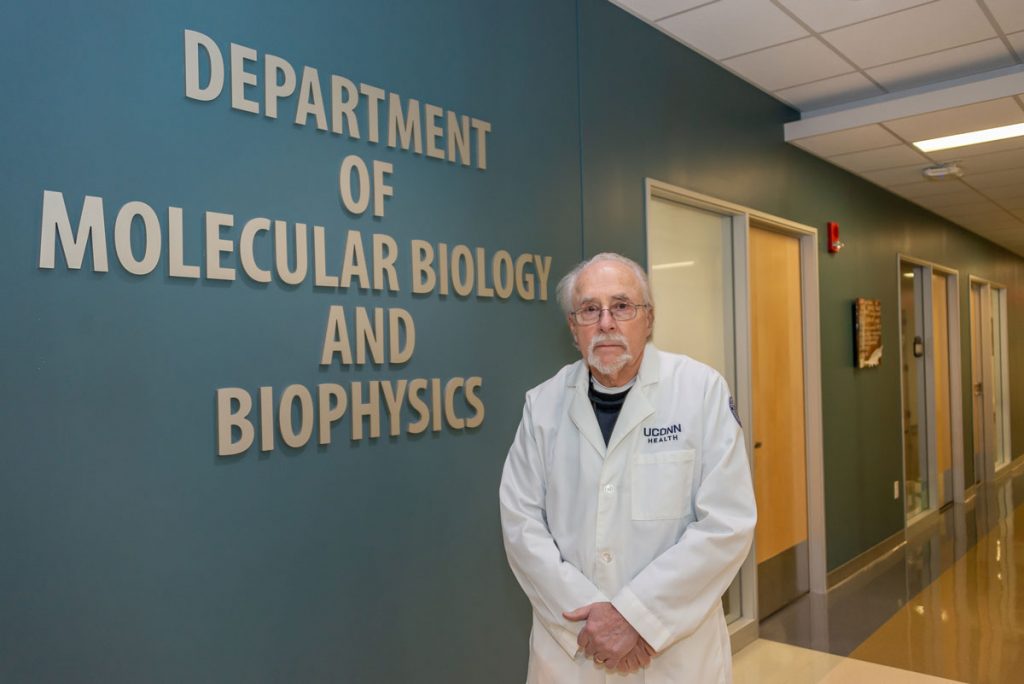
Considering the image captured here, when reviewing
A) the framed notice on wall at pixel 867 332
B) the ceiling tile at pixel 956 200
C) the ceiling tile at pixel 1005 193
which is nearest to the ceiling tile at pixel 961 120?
the framed notice on wall at pixel 867 332

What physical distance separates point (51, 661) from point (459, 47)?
2.14 metres

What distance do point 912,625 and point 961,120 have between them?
112 inches

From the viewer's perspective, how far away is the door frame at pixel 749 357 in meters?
4.00

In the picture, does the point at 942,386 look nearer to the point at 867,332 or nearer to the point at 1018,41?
the point at 867,332

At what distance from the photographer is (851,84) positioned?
434 cm

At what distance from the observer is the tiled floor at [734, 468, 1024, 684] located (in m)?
3.68

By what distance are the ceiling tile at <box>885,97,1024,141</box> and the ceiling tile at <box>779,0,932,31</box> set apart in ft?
3.56

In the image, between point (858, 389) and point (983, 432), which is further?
point (983, 432)

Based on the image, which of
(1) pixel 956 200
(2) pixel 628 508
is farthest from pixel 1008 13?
(1) pixel 956 200

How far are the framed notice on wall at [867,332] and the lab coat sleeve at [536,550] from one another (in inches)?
166

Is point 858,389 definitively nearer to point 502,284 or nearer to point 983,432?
point 502,284

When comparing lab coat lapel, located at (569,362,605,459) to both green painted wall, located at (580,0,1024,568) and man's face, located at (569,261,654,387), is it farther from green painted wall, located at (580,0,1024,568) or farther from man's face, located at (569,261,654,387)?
green painted wall, located at (580,0,1024,568)

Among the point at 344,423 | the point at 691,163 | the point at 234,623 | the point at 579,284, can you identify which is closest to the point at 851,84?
the point at 691,163

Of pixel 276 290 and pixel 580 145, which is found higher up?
pixel 580 145
